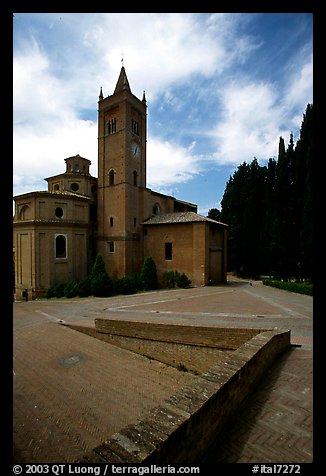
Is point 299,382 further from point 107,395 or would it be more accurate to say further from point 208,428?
point 107,395

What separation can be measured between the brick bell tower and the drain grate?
16091 mm

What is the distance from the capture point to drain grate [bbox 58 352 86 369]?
8877 mm

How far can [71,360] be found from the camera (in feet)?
30.2

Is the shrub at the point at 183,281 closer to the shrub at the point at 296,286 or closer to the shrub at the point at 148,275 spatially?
the shrub at the point at 148,275

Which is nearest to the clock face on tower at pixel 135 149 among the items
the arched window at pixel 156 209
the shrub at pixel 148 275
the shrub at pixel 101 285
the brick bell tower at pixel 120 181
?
the brick bell tower at pixel 120 181

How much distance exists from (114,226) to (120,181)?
4.93 m

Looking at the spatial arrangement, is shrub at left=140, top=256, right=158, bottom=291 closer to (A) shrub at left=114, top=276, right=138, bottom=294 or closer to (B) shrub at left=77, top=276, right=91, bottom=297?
(A) shrub at left=114, top=276, right=138, bottom=294

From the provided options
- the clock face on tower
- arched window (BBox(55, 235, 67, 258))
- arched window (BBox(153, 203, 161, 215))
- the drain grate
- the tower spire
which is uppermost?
the tower spire

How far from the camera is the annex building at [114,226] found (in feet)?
78.9

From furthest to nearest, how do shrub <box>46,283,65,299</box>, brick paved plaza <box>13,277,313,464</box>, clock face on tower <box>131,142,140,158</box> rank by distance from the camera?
clock face on tower <box>131,142,140,158</box> < shrub <box>46,283,65,299</box> < brick paved plaza <box>13,277,313,464</box>

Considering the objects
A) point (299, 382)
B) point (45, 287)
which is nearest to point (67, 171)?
point (45, 287)

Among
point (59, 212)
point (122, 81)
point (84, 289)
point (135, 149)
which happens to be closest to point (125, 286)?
point (84, 289)

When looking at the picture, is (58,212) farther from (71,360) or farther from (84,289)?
(71,360)

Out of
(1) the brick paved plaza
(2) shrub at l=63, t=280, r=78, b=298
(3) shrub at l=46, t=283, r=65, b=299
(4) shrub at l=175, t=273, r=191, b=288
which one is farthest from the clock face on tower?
(1) the brick paved plaza
